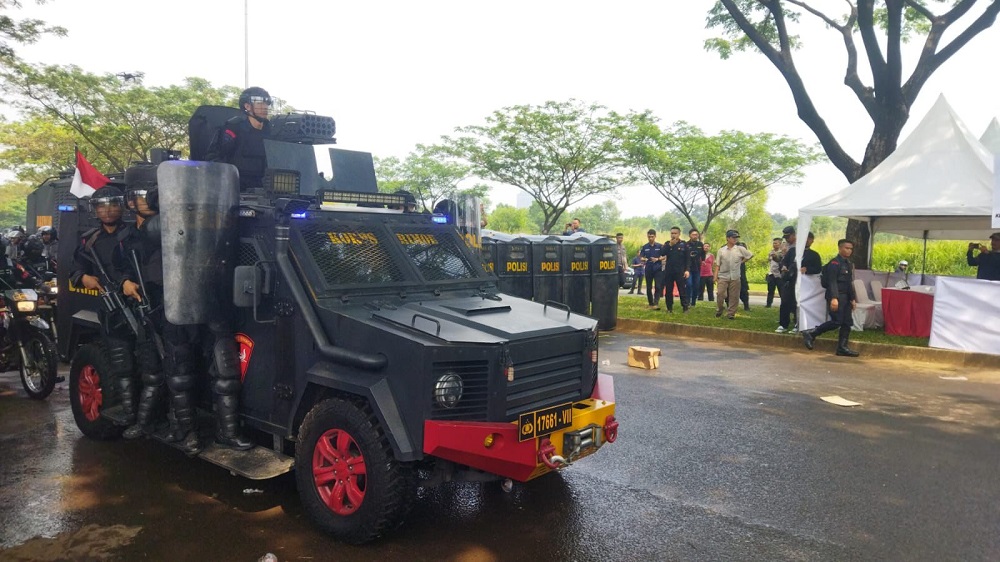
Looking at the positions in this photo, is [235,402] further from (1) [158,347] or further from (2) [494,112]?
(2) [494,112]

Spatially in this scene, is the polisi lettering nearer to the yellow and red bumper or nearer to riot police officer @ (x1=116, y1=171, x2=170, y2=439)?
riot police officer @ (x1=116, y1=171, x2=170, y2=439)

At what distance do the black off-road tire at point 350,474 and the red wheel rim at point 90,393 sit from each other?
8.94 ft

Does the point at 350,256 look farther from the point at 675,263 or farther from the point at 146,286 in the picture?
the point at 675,263

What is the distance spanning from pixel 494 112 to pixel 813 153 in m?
13.8

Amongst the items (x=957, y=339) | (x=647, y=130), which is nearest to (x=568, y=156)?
(x=647, y=130)

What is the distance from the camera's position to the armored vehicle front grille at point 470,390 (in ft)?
12.4

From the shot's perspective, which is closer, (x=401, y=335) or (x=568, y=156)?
(x=401, y=335)

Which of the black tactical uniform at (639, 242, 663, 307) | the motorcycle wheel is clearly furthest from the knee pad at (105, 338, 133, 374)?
the black tactical uniform at (639, 242, 663, 307)

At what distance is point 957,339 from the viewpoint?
34.3 feet

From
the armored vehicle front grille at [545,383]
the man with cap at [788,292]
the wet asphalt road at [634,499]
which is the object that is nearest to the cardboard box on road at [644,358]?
the wet asphalt road at [634,499]

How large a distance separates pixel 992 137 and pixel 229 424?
16.7m

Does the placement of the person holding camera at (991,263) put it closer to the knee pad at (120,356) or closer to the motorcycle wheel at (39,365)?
the knee pad at (120,356)

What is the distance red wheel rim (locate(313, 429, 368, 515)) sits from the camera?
156 inches

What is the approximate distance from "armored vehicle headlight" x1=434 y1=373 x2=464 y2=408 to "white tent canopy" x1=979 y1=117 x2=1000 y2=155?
1562 centimetres
